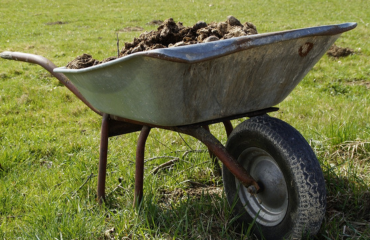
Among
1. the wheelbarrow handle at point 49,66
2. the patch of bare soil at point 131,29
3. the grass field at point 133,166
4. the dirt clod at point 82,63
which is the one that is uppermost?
the dirt clod at point 82,63

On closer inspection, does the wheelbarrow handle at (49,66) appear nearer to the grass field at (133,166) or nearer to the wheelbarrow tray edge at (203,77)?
the wheelbarrow tray edge at (203,77)

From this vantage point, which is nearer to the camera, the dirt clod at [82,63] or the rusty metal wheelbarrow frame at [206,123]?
the rusty metal wheelbarrow frame at [206,123]

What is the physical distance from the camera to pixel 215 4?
17781 millimetres

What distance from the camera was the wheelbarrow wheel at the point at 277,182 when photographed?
1.66 m

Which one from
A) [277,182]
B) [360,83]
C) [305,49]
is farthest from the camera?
[360,83]

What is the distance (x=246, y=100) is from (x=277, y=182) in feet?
1.44

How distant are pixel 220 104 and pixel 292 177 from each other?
0.46m

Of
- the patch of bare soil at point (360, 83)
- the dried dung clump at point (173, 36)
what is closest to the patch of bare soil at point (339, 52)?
the patch of bare soil at point (360, 83)

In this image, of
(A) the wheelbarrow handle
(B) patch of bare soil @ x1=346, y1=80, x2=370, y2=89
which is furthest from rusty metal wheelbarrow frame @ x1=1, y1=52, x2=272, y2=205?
(B) patch of bare soil @ x1=346, y1=80, x2=370, y2=89

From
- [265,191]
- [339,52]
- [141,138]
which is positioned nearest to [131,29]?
[339,52]

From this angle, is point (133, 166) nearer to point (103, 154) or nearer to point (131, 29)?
point (103, 154)

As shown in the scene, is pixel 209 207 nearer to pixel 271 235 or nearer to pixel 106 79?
pixel 271 235

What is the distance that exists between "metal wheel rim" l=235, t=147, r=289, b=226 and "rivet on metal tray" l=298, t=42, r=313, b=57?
0.51 m

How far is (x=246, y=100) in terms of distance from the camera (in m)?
1.83
